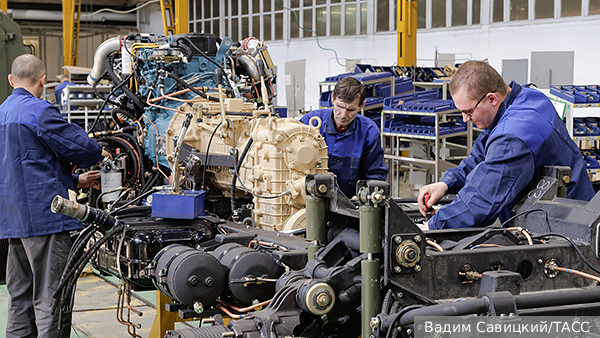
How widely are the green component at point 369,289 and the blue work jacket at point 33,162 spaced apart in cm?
214

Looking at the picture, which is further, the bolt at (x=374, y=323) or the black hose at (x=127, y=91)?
the black hose at (x=127, y=91)

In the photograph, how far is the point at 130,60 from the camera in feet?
17.0

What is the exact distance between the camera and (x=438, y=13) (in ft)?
45.1

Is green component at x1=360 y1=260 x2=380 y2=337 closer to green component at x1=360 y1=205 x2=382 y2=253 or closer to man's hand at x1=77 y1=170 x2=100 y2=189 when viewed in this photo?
green component at x1=360 y1=205 x2=382 y2=253

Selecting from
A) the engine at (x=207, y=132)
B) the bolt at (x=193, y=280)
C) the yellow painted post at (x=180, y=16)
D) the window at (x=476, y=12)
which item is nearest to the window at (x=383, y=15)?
the window at (x=476, y=12)

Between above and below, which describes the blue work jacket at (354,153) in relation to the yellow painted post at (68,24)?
below

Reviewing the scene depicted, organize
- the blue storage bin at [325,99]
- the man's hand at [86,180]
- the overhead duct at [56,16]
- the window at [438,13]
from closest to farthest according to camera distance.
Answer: the man's hand at [86,180] → the blue storage bin at [325,99] → the window at [438,13] → the overhead duct at [56,16]

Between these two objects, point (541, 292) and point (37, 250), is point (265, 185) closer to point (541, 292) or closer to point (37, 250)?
point (37, 250)

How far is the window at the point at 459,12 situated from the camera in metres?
13.1

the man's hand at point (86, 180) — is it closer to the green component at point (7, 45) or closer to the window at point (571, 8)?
the green component at point (7, 45)

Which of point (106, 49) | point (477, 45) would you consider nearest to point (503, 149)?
point (106, 49)

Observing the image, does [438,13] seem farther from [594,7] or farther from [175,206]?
[175,206]

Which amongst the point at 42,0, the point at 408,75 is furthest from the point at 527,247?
the point at 42,0

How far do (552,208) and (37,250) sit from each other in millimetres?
2599
